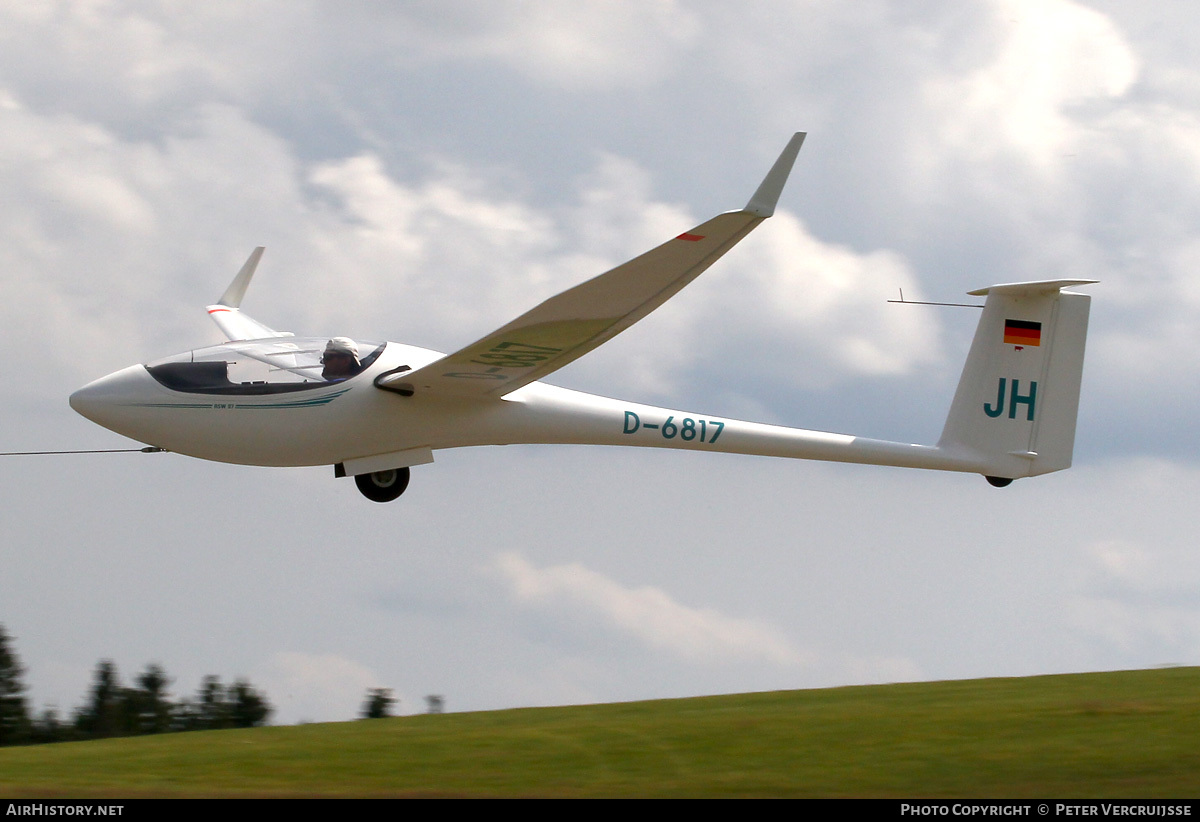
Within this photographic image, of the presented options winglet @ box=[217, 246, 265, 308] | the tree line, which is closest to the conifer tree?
the tree line

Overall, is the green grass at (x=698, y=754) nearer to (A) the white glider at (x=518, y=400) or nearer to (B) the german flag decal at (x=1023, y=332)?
(A) the white glider at (x=518, y=400)

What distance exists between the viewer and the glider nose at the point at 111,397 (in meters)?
13.0

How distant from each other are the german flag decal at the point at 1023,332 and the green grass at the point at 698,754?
4.58 meters

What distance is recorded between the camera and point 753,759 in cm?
995

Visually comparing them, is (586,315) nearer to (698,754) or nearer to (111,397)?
(698,754)

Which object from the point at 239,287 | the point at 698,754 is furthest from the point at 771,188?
the point at 239,287

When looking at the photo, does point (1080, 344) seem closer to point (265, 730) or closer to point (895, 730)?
point (895, 730)

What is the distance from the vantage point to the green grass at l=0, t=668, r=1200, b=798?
914 centimetres

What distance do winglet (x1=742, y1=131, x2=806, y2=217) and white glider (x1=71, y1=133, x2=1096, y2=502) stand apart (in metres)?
0.85

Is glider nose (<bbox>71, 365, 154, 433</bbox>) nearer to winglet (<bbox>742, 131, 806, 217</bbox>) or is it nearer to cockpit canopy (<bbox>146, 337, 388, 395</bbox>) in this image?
cockpit canopy (<bbox>146, 337, 388, 395</bbox>)

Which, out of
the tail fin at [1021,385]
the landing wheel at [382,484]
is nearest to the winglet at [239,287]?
the landing wheel at [382,484]

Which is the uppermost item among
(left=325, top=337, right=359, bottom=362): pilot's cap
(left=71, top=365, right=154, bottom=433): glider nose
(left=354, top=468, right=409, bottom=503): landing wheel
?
(left=325, top=337, right=359, bottom=362): pilot's cap

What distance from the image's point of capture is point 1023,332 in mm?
15508
